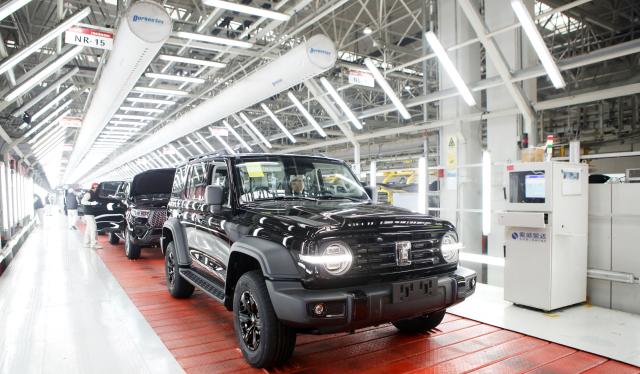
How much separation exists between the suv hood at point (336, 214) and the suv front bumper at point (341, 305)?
16.6 inches

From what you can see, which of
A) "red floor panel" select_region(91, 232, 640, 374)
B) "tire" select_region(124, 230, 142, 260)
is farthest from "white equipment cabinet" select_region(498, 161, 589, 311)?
"tire" select_region(124, 230, 142, 260)

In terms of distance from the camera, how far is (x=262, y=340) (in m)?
2.98

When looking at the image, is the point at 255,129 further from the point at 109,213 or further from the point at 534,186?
the point at 534,186

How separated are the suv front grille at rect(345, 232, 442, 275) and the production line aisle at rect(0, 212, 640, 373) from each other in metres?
0.78

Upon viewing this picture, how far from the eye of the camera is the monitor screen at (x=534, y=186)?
4.50 metres

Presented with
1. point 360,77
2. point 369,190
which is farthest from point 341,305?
point 360,77

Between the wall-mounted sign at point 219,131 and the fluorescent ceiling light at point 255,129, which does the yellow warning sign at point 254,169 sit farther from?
the wall-mounted sign at point 219,131

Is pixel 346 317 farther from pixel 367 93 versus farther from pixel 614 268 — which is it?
pixel 367 93

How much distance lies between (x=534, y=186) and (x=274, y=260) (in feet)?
10.1

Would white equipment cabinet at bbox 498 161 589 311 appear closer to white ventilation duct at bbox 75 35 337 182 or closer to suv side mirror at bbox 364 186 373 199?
suv side mirror at bbox 364 186 373 199

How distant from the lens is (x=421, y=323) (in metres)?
3.88

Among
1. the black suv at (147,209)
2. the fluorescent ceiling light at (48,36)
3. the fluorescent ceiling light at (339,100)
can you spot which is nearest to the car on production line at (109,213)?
the black suv at (147,209)

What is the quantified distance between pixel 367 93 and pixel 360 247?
13900 millimetres

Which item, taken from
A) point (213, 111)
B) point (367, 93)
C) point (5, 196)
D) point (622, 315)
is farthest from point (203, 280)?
point (367, 93)
